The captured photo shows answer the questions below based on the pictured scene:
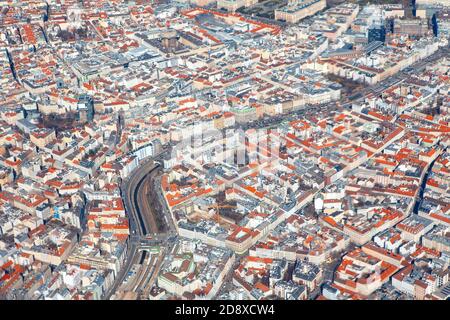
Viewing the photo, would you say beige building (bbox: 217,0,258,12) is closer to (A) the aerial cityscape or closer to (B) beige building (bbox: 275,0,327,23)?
(A) the aerial cityscape

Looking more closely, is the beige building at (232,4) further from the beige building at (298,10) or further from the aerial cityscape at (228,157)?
the beige building at (298,10)

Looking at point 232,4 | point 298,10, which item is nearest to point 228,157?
point 298,10

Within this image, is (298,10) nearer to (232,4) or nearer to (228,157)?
(232,4)

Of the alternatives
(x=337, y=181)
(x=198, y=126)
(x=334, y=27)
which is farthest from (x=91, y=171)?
(x=334, y=27)

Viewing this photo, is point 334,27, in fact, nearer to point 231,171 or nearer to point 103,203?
point 231,171

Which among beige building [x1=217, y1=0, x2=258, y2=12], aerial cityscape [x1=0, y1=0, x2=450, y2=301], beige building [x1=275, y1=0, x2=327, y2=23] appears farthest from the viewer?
beige building [x1=217, y1=0, x2=258, y2=12]

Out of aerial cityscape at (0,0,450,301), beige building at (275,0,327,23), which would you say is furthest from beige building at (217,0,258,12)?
beige building at (275,0,327,23)

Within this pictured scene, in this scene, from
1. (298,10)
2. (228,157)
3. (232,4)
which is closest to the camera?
(228,157)

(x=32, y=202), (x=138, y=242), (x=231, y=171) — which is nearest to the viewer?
(x=138, y=242)
